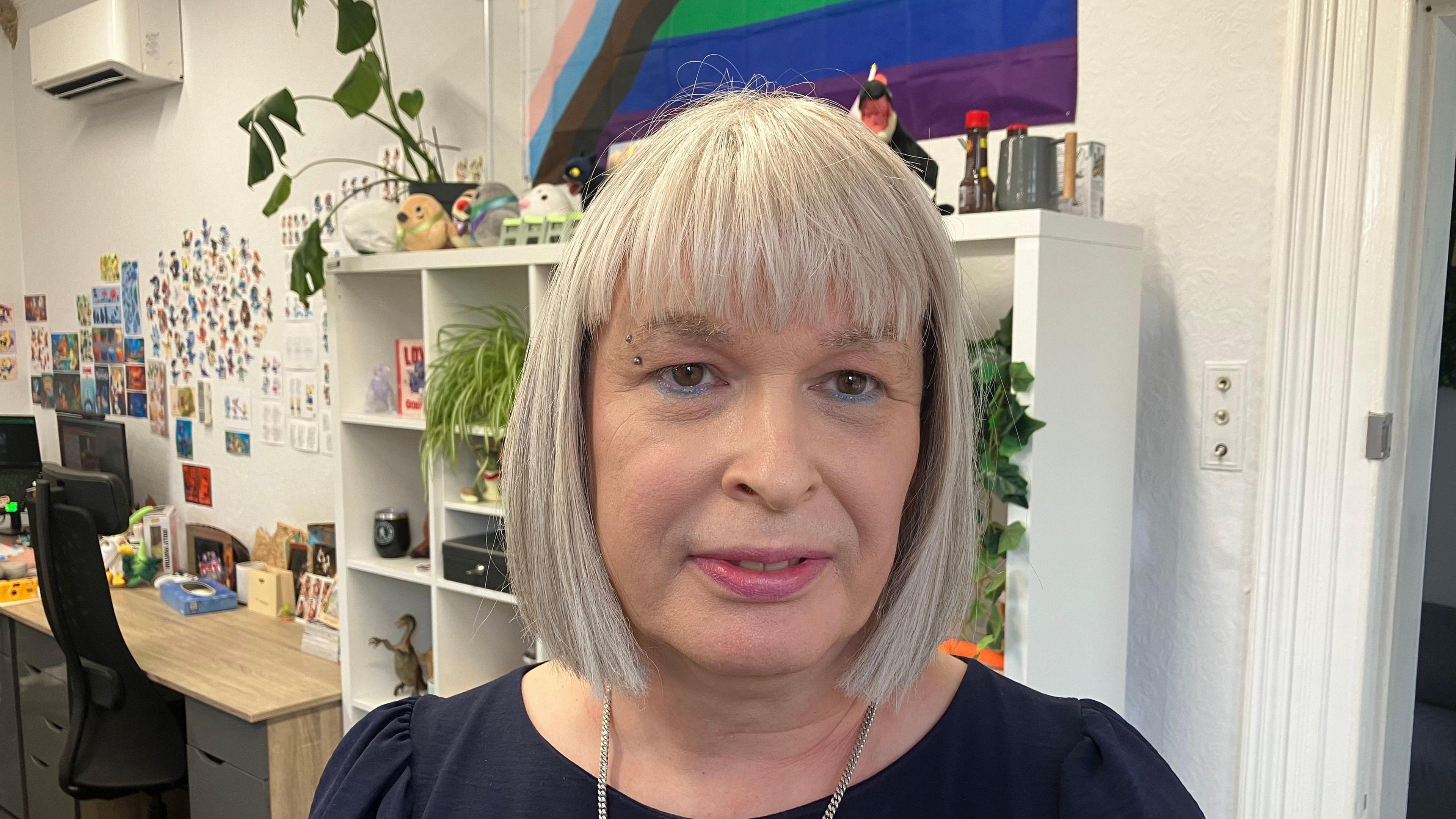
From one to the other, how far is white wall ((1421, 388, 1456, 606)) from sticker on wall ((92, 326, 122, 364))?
5.23 metres

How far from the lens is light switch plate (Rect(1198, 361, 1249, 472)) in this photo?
1564 mm

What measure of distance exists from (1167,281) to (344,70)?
95.5 inches

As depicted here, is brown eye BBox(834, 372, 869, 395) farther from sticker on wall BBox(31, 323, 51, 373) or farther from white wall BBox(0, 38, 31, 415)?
white wall BBox(0, 38, 31, 415)

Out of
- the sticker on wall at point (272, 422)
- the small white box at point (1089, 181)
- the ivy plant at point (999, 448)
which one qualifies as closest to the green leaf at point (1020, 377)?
the ivy plant at point (999, 448)

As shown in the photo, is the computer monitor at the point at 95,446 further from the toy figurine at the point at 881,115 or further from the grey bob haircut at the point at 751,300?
the grey bob haircut at the point at 751,300

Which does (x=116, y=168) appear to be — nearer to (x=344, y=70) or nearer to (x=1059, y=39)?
(x=344, y=70)

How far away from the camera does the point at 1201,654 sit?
164cm

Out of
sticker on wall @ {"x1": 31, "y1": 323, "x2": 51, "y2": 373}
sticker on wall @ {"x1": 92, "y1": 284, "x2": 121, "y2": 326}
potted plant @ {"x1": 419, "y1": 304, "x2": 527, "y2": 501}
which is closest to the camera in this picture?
potted plant @ {"x1": 419, "y1": 304, "x2": 527, "y2": 501}

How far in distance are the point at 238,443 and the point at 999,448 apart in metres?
3.09

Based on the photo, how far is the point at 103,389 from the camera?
170 inches

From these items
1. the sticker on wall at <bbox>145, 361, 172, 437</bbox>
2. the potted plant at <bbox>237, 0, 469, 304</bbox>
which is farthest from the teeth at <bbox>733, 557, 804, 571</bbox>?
the sticker on wall at <bbox>145, 361, 172, 437</bbox>

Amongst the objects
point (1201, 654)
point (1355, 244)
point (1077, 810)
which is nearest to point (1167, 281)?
point (1355, 244)

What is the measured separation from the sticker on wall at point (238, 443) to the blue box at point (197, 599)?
0.47 m

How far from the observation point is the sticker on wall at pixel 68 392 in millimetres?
4469
